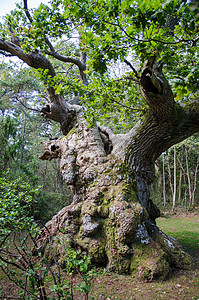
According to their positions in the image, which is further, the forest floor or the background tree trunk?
the background tree trunk

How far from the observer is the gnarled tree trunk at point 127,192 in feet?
10.9

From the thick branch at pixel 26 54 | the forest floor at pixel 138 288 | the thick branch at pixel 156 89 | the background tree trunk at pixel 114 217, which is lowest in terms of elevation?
the forest floor at pixel 138 288

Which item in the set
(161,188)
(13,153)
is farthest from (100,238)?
(161,188)

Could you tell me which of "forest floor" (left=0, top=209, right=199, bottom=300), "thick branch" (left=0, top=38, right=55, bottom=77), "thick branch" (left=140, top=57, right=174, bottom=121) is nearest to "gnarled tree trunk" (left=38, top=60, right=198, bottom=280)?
"thick branch" (left=140, top=57, right=174, bottom=121)

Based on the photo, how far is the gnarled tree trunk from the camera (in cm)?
332

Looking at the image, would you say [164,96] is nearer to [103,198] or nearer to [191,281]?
[103,198]

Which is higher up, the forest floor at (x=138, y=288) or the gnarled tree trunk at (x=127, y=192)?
the gnarled tree trunk at (x=127, y=192)

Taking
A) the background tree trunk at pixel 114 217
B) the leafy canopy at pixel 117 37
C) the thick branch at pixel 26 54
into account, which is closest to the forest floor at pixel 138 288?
the background tree trunk at pixel 114 217

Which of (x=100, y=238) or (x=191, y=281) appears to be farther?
(x=100, y=238)

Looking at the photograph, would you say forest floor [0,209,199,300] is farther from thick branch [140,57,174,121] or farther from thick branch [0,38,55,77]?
thick branch [0,38,55,77]

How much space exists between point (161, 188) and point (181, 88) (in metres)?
14.8

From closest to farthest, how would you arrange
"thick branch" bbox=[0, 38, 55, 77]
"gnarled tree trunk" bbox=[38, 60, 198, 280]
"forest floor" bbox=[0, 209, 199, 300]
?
"forest floor" bbox=[0, 209, 199, 300], "gnarled tree trunk" bbox=[38, 60, 198, 280], "thick branch" bbox=[0, 38, 55, 77]

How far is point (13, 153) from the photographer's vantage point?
771 cm

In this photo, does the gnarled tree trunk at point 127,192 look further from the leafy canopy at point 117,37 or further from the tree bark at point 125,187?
the leafy canopy at point 117,37
